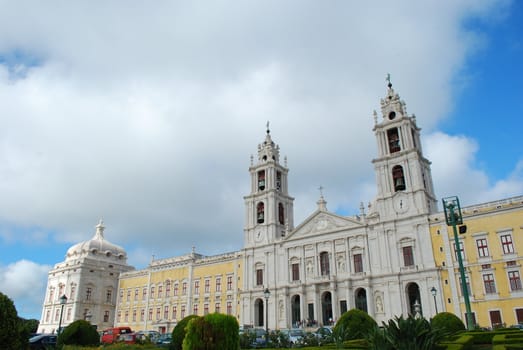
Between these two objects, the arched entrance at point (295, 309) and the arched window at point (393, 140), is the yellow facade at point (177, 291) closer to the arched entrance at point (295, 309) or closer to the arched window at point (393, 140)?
the arched entrance at point (295, 309)

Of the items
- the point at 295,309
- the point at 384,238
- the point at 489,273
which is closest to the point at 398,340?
the point at 489,273

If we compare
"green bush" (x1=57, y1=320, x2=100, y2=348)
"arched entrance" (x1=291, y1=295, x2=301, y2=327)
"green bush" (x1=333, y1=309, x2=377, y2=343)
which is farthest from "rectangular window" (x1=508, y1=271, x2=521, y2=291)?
"green bush" (x1=57, y1=320, x2=100, y2=348)

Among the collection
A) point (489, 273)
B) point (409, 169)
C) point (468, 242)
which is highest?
point (409, 169)

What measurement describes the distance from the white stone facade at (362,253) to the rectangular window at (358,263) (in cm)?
10

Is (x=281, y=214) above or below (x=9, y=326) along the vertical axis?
above

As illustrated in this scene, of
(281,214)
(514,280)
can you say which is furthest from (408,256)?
(281,214)

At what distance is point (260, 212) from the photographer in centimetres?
5500

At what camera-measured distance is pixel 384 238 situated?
42.5 metres

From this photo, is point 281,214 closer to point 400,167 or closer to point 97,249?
point 400,167

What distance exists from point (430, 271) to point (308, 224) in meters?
14.3

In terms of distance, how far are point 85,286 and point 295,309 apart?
115ft

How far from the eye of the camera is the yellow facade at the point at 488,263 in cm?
3494

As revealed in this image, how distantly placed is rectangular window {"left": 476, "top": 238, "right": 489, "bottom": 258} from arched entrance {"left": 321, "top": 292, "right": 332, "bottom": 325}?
1503 cm

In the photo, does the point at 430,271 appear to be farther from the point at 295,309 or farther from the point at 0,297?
the point at 0,297
